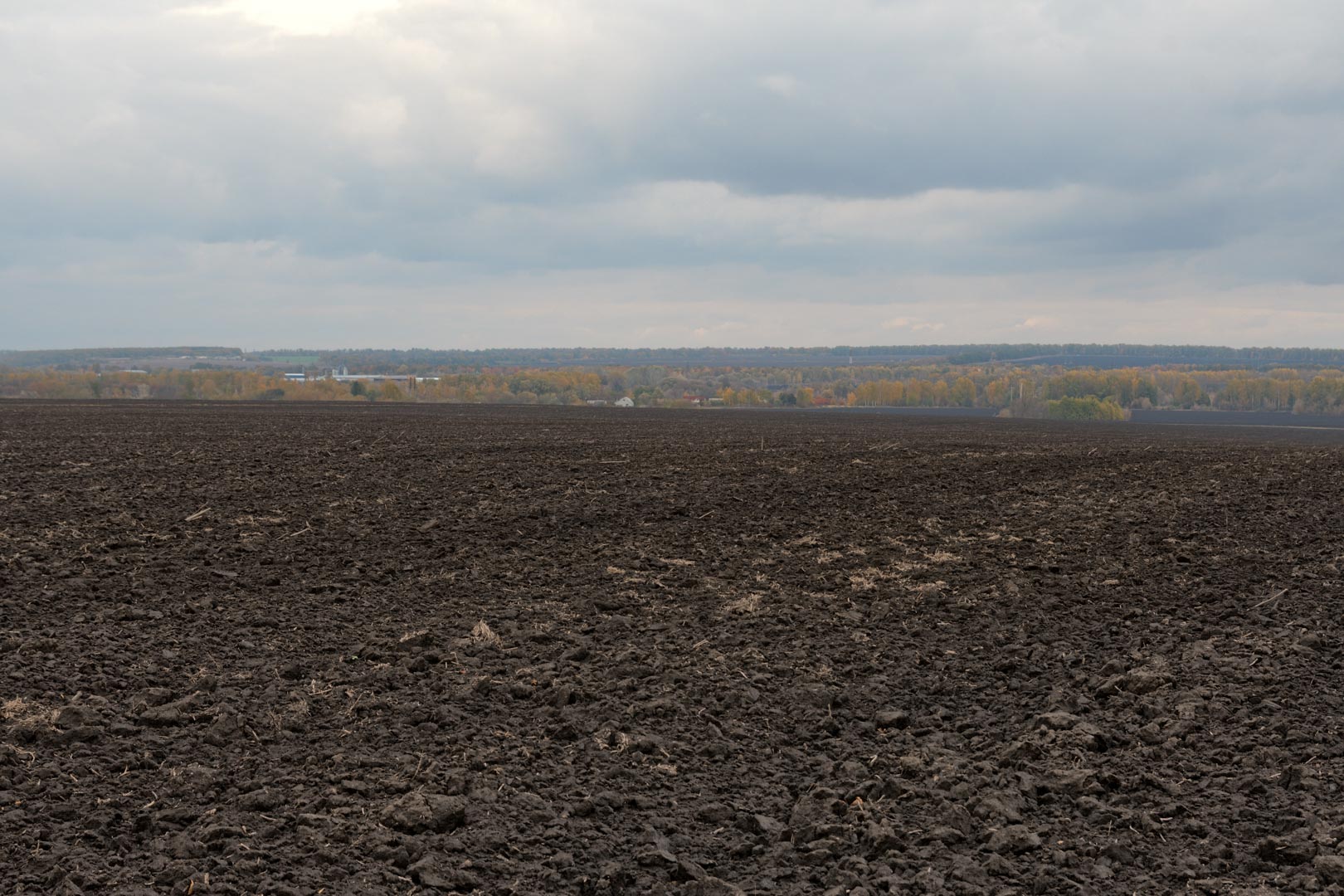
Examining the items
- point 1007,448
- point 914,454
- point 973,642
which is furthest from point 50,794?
point 1007,448

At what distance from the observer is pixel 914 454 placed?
969 inches

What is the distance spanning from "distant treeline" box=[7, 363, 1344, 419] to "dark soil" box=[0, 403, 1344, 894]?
239 ft

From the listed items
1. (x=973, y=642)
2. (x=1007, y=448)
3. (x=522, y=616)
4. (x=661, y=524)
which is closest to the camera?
(x=973, y=642)

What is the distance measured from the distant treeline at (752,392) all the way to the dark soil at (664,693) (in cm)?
7292

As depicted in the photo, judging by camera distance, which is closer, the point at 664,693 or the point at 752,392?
the point at 664,693

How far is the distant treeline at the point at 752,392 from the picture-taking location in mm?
93188

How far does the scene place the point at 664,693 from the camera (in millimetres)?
8531

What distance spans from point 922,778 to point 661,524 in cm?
819

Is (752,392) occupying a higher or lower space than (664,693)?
higher

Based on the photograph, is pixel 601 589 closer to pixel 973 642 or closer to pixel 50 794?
pixel 973 642

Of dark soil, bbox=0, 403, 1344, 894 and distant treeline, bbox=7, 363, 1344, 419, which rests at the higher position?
distant treeline, bbox=7, 363, 1344, 419

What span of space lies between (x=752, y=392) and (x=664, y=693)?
11127 centimetres

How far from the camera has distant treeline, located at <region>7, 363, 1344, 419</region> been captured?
306ft

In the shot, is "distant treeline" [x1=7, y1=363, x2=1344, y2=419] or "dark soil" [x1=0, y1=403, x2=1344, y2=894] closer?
"dark soil" [x1=0, y1=403, x2=1344, y2=894]
